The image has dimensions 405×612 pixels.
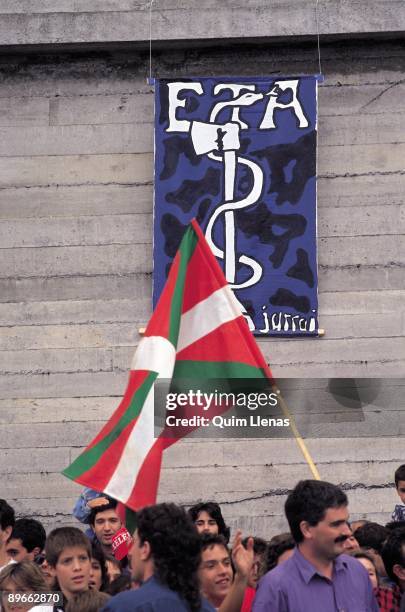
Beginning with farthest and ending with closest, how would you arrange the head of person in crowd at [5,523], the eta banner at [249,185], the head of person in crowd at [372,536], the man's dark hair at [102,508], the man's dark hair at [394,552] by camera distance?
the eta banner at [249,185] → the man's dark hair at [102,508] → the head of person in crowd at [372,536] → the head of person in crowd at [5,523] → the man's dark hair at [394,552]

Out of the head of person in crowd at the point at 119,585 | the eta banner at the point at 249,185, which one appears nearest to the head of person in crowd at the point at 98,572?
the head of person in crowd at the point at 119,585

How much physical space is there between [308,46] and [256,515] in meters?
4.55

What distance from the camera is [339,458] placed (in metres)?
11.8

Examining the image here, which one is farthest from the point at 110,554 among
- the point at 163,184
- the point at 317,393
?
the point at 163,184

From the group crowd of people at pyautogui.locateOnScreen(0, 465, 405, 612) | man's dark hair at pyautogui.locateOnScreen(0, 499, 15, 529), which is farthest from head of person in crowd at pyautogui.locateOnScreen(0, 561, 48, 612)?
man's dark hair at pyautogui.locateOnScreen(0, 499, 15, 529)

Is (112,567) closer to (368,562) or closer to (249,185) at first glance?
(368,562)

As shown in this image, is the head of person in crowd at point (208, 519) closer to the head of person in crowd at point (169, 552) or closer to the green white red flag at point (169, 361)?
the green white red flag at point (169, 361)

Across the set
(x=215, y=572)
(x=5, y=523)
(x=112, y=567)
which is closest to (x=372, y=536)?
(x=112, y=567)

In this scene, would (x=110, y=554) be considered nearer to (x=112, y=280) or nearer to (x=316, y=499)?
(x=316, y=499)

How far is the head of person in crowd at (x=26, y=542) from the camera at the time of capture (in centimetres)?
912

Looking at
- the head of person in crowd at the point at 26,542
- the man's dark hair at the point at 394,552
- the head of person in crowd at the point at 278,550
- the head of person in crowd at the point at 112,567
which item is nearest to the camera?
the head of person in crowd at the point at 278,550

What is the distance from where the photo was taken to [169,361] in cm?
739

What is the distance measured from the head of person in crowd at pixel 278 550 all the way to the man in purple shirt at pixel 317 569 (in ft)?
3.45

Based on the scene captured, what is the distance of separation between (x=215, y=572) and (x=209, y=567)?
0.14 feet
